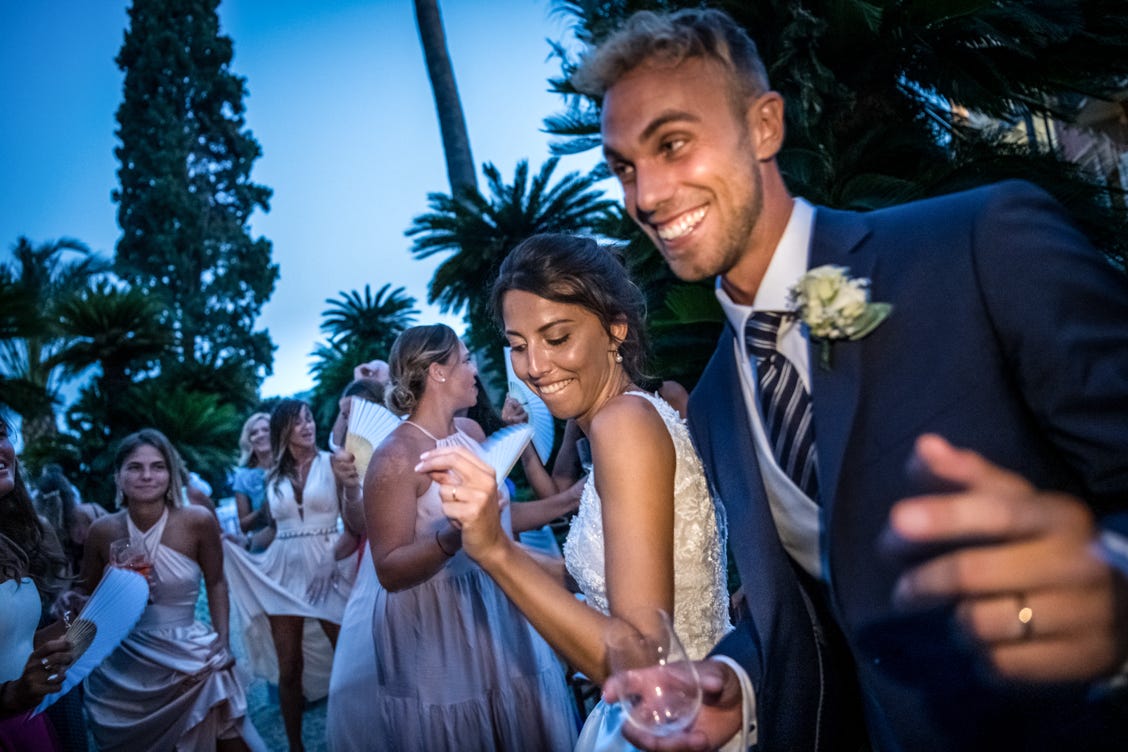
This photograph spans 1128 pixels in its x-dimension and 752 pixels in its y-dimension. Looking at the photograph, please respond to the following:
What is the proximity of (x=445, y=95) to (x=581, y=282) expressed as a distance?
8752mm

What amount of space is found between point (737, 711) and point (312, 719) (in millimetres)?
6255

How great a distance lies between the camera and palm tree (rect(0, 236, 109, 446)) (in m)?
9.49

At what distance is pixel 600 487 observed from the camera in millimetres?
1838

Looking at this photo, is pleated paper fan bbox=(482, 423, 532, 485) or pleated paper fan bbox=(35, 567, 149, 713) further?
pleated paper fan bbox=(35, 567, 149, 713)

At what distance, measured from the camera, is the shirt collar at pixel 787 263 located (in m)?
1.56

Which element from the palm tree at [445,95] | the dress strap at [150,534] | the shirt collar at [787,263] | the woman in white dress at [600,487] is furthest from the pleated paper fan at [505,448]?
the palm tree at [445,95]

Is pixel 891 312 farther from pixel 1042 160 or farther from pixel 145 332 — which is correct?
pixel 145 332

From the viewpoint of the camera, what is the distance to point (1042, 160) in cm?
512

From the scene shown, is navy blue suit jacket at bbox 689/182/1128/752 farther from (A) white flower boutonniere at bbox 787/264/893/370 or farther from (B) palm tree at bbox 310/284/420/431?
(B) palm tree at bbox 310/284/420/431

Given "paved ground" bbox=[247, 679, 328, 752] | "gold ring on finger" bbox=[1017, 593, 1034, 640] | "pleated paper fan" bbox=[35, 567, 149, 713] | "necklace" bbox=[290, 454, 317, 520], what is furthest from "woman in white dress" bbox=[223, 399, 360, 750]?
"gold ring on finger" bbox=[1017, 593, 1034, 640]

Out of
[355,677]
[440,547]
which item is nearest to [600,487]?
[440,547]

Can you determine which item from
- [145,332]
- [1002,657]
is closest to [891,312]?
[1002,657]

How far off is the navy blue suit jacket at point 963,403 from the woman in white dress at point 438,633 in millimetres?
2191

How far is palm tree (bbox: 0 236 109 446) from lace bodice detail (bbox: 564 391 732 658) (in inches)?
393
